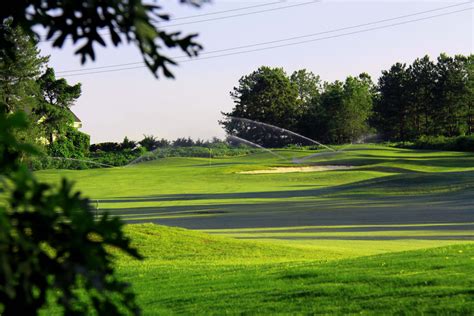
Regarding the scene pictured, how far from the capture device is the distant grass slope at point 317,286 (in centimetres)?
851

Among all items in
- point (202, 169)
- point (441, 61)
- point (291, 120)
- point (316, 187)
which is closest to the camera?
point (316, 187)

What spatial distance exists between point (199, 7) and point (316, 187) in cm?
4044

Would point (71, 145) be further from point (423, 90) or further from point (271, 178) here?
point (423, 90)

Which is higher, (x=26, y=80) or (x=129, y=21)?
(x=26, y=80)

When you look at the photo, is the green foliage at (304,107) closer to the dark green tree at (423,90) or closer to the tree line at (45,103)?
the dark green tree at (423,90)

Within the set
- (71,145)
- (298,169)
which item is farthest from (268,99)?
(298,169)

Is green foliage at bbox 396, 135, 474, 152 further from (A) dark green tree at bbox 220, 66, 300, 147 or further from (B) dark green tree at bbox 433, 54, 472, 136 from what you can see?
(A) dark green tree at bbox 220, 66, 300, 147

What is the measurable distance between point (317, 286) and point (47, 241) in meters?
7.32

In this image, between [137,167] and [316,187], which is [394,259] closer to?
[316,187]

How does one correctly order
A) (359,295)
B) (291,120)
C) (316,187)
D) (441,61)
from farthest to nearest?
1. (291,120)
2. (441,61)
3. (316,187)
4. (359,295)

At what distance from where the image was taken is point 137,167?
196 feet

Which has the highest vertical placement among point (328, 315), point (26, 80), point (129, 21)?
point (26, 80)

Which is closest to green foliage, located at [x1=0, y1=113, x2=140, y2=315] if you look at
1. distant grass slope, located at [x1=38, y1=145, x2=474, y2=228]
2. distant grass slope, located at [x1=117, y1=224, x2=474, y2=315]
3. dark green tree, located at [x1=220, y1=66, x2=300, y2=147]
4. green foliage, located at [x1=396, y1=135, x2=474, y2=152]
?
distant grass slope, located at [x1=117, y1=224, x2=474, y2=315]

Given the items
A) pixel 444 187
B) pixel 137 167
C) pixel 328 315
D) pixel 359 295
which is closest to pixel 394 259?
pixel 359 295
